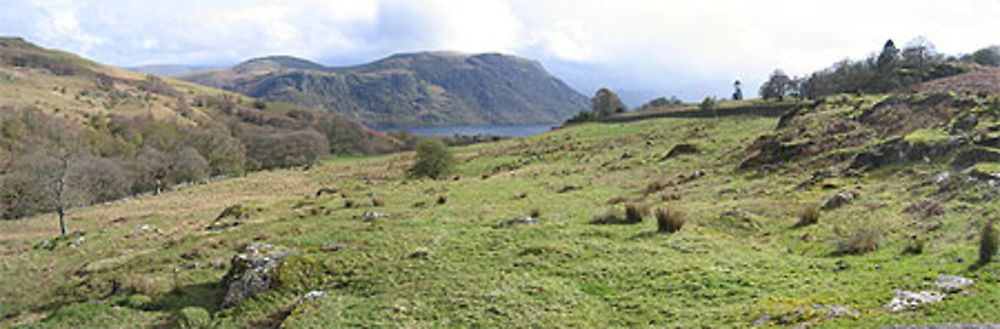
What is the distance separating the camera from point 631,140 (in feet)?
177

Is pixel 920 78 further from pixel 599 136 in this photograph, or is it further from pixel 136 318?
pixel 136 318

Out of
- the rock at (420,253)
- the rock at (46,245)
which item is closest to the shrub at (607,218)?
the rock at (420,253)

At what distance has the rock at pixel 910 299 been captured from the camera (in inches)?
291

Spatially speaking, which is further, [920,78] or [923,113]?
[920,78]

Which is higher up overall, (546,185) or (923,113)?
(923,113)

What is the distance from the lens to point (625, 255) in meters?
13.0

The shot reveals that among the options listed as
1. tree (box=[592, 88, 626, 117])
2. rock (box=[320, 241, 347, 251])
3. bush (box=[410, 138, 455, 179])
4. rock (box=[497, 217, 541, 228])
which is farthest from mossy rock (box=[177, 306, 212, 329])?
tree (box=[592, 88, 626, 117])

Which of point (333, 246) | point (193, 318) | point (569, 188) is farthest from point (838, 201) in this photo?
point (193, 318)

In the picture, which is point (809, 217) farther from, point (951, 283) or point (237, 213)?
point (237, 213)

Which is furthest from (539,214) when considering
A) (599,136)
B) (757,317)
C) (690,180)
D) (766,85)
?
(766,85)

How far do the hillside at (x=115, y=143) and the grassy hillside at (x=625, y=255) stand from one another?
25518 mm

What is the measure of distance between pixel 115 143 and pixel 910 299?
129 meters

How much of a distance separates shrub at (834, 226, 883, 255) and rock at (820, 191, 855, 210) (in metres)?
3.22

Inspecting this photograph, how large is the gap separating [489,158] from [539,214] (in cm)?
3868
